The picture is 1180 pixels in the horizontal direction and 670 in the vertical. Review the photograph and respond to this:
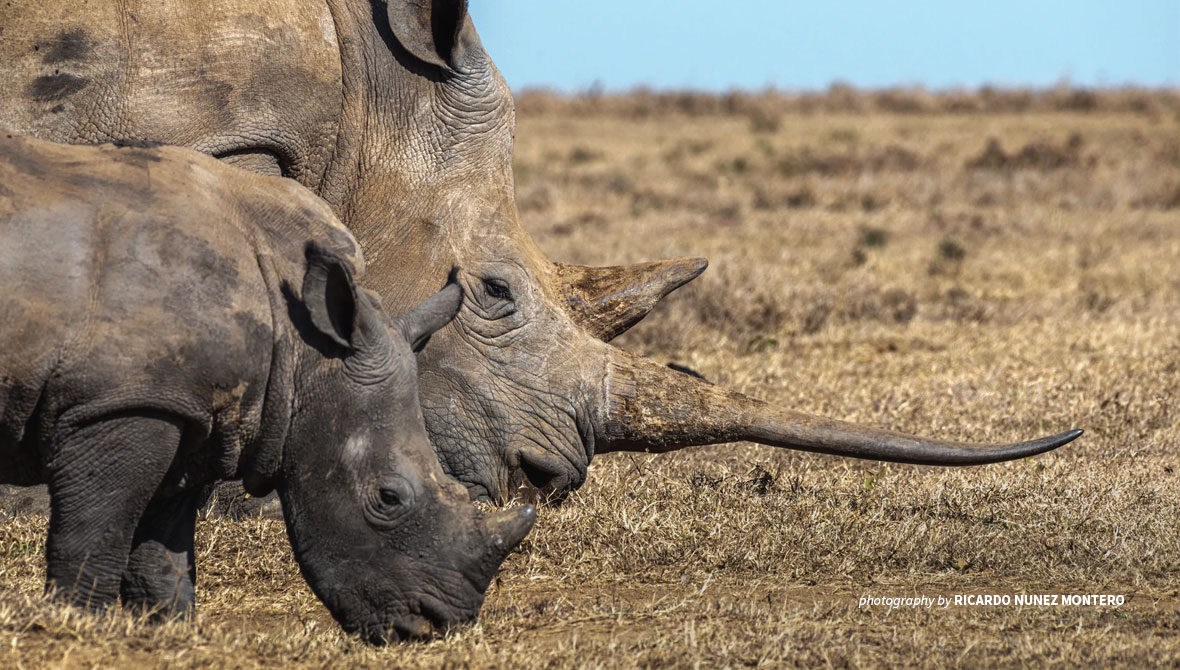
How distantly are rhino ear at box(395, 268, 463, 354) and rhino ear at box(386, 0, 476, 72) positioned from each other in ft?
4.15

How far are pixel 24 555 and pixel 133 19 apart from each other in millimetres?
1767

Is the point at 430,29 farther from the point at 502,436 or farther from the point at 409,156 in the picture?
the point at 502,436

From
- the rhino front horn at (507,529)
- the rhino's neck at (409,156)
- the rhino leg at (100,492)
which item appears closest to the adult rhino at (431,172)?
the rhino's neck at (409,156)

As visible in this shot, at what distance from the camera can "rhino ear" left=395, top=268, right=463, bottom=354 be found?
4.12 metres

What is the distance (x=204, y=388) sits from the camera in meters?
3.69

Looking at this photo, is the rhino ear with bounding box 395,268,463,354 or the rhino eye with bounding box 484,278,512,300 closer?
the rhino ear with bounding box 395,268,463,354

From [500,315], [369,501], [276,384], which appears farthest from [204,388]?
[500,315]

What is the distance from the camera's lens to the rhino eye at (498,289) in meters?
5.06

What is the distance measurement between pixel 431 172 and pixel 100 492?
1938 mm

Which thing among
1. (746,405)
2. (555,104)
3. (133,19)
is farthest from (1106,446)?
(555,104)

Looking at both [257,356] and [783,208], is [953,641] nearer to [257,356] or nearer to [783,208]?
[257,356]

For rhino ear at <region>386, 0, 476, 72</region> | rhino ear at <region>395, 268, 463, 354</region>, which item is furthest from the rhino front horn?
rhino ear at <region>386, 0, 476, 72</region>

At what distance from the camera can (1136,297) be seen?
954cm

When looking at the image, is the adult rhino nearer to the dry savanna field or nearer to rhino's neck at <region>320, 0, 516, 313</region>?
rhino's neck at <region>320, 0, 516, 313</region>
